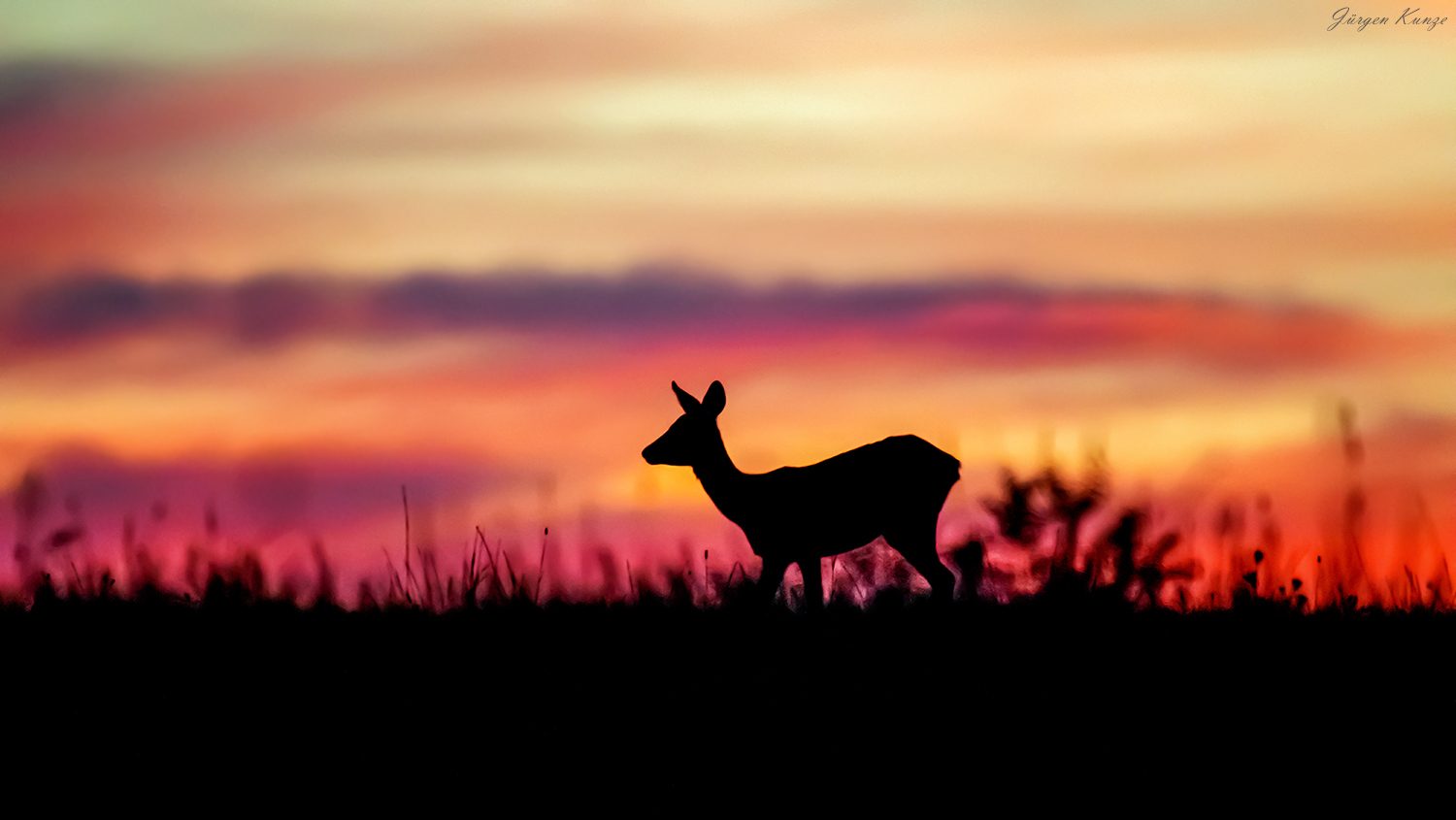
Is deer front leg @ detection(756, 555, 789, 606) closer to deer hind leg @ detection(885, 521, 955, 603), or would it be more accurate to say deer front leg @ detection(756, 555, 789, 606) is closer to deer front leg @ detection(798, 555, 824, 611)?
deer front leg @ detection(798, 555, 824, 611)

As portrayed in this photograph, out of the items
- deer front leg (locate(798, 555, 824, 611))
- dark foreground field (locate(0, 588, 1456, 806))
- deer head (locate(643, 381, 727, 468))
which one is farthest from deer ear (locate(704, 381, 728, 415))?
dark foreground field (locate(0, 588, 1456, 806))

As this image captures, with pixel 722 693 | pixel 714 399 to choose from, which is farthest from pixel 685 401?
pixel 722 693

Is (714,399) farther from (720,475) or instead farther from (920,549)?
(920,549)

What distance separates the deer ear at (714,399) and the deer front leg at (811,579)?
144 cm

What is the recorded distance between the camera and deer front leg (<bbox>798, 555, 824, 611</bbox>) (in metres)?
10.5

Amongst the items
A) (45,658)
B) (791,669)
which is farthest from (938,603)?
(45,658)

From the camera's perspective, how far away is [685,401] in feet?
40.4

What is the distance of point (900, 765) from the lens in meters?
6.93

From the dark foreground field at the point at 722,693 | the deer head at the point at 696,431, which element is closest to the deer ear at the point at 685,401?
the deer head at the point at 696,431

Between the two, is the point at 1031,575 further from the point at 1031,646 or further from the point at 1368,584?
the point at 1368,584

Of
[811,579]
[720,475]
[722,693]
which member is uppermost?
[720,475]

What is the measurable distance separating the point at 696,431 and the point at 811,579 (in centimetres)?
168

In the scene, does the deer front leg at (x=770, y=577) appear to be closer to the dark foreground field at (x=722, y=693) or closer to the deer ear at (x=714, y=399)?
the dark foreground field at (x=722, y=693)

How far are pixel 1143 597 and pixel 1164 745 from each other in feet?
8.34
